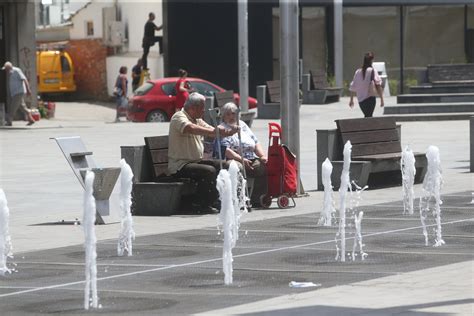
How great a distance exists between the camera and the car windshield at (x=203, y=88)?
36938 millimetres

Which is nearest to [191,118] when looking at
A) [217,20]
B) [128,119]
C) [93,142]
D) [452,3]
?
[93,142]

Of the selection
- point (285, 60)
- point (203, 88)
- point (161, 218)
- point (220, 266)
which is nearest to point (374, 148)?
point (285, 60)

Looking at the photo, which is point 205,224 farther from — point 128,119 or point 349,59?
point 349,59

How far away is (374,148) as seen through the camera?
18.2 metres

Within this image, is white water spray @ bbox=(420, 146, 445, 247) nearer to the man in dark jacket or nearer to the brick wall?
the man in dark jacket

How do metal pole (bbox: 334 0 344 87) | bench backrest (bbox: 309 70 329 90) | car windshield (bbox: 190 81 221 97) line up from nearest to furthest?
car windshield (bbox: 190 81 221 97) → bench backrest (bbox: 309 70 329 90) → metal pole (bbox: 334 0 344 87)

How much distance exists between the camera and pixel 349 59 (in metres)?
48.2

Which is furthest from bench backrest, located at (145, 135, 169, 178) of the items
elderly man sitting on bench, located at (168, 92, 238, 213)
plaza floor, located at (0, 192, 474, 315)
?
plaza floor, located at (0, 192, 474, 315)

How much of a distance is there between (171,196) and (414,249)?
3.93 m

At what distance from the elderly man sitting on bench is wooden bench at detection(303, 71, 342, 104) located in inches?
1029

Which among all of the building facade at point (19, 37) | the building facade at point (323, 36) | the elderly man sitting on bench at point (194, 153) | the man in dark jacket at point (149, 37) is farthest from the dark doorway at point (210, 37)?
the elderly man sitting on bench at point (194, 153)

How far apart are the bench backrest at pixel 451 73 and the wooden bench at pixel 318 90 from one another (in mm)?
3821

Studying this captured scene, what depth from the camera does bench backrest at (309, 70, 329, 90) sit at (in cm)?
4234

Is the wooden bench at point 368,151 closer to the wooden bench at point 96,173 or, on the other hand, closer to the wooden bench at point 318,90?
the wooden bench at point 96,173
